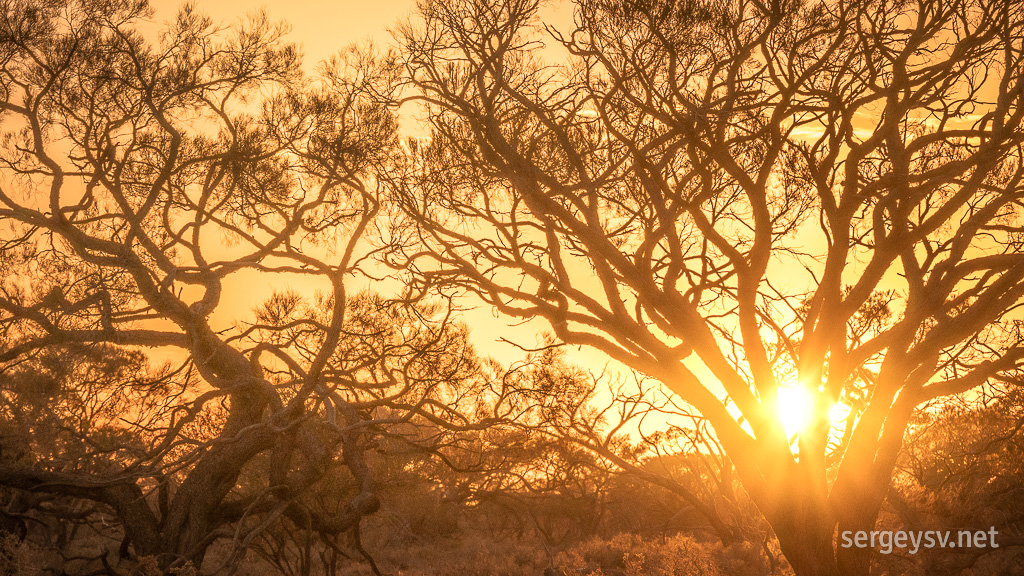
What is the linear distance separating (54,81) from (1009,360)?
32.2 feet

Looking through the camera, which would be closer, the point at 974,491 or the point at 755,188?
the point at 755,188

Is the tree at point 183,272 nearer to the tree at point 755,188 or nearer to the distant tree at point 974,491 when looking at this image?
the tree at point 755,188

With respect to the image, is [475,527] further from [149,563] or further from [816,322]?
[816,322]

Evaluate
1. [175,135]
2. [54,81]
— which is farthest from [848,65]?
[54,81]

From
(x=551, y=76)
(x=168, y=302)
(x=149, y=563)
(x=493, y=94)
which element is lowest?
(x=149, y=563)

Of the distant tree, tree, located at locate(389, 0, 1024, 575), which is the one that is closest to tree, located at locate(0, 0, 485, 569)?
tree, located at locate(389, 0, 1024, 575)

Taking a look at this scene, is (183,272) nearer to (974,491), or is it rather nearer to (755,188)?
(755,188)

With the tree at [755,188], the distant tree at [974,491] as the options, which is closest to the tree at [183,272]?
the tree at [755,188]

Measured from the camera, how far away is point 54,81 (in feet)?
25.6

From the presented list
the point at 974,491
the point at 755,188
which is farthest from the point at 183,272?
the point at 974,491

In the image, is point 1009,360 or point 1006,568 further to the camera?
point 1006,568

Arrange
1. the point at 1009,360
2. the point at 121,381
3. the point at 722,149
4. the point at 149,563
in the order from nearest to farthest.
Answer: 1. the point at 722,149
2. the point at 1009,360
3. the point at 149,563
4. the point at 121,381

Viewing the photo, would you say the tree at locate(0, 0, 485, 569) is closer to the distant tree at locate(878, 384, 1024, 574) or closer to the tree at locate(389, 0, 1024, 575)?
the tree at locate(389, 0, 1024, 575)

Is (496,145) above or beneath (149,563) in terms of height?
above
